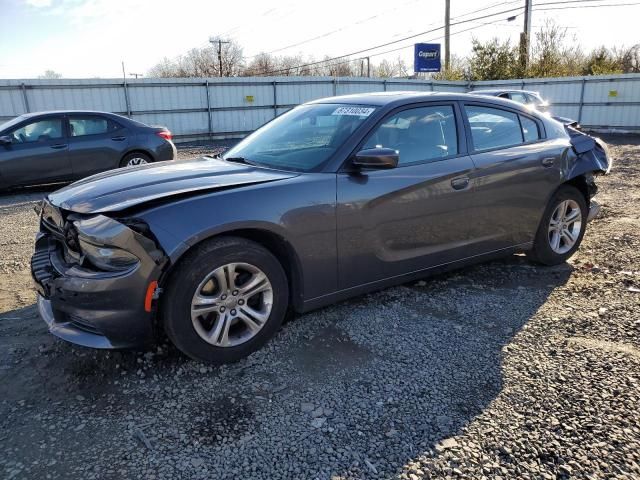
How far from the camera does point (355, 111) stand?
12.7ft

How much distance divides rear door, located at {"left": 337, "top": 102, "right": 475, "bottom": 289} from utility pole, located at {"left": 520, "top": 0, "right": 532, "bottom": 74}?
28361 millimetres

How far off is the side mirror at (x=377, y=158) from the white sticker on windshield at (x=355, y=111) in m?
0.47

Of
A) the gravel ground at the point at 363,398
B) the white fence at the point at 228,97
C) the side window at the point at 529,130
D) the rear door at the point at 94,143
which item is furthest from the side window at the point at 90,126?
the white fence at the point at 228,97

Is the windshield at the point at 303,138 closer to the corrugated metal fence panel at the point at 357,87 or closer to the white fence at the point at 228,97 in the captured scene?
the white fence at the point at 228,97

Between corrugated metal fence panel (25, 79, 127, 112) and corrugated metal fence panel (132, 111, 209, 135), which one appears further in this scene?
corrugated metal fence panel (132, 111, 209, 135)

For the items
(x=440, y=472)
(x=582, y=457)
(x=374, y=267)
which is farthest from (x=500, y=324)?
(x=440, y=472)

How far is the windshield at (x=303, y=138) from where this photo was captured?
3.63m

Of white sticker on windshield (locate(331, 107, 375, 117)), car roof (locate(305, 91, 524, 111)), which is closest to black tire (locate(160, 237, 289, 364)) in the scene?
white sticker on windshield (locate(331, 107, 375, 117))

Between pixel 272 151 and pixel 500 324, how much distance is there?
210 cm

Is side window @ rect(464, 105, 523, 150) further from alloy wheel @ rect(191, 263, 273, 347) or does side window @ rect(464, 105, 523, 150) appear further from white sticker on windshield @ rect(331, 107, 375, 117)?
alloy wheel @ rect(191, 263, 273, 347)

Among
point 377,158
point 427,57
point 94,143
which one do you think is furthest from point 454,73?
point 377,158

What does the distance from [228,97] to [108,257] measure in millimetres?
17243

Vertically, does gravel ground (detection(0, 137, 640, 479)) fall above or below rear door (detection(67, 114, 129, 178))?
below

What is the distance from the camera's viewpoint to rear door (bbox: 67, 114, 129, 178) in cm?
918
